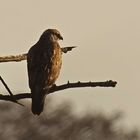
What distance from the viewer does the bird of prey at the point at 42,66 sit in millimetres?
10955

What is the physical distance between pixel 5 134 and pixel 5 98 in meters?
63.9

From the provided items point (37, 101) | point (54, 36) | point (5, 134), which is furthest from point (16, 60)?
point (5, 134)

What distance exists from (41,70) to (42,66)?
86mm

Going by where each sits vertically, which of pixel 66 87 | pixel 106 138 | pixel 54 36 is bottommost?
pixel 106 138

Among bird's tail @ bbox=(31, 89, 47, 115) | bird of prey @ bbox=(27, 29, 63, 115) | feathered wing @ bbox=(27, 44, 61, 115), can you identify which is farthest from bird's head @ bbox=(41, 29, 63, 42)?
bird's tail @ bbox=(31, 89, 47, 115)

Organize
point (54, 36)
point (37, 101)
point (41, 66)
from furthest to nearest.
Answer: point (54, 36)
point (41, 66)
point (37, 101)

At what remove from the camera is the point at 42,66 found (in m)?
11.7

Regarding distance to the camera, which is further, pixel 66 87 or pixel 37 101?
pixel 37 101

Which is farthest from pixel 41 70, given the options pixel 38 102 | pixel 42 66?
pixel 38 102

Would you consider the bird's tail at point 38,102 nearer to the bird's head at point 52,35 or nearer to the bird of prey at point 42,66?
the bird of prey at point 42,66

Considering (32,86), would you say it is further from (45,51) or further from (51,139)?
(51,139)

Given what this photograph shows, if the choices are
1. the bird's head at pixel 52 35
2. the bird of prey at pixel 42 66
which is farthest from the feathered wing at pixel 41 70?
the bird's head at pixel 52 35

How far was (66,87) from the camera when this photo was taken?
9.38m

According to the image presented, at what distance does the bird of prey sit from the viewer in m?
11.0
